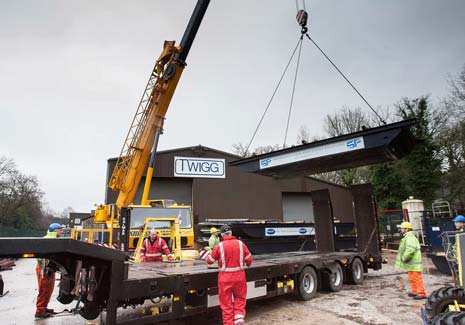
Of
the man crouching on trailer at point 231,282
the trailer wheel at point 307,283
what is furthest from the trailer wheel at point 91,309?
the trailer wheel at point 307,283

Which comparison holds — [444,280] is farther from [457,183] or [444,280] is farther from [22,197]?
[22,197]

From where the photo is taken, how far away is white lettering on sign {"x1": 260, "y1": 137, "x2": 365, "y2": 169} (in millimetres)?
7152

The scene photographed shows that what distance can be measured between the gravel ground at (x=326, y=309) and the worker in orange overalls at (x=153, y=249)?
4.98 ft

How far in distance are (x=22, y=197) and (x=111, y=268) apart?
2095 inches

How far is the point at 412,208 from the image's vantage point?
19.3 metres

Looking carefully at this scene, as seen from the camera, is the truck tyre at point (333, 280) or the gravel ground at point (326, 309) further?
the truck tyre at point (333, 280)

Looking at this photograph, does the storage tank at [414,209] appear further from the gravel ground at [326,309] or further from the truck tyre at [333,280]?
the truck tyre at [333,280]

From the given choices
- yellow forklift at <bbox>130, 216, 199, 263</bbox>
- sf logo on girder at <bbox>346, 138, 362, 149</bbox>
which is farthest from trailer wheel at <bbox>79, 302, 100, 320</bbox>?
sf logo on girder at <bbox>346, 138, 362, 149</bbox>

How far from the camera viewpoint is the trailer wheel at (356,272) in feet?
28.4

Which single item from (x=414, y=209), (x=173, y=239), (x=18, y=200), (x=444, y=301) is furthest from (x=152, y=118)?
(x=18, y=200)

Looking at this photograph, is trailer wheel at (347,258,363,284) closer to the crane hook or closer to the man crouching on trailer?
the man crouching on trailer

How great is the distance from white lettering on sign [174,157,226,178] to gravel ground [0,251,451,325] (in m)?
10.7

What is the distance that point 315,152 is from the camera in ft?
25.5

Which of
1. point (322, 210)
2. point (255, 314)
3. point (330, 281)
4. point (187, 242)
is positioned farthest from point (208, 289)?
point (322, 210)
